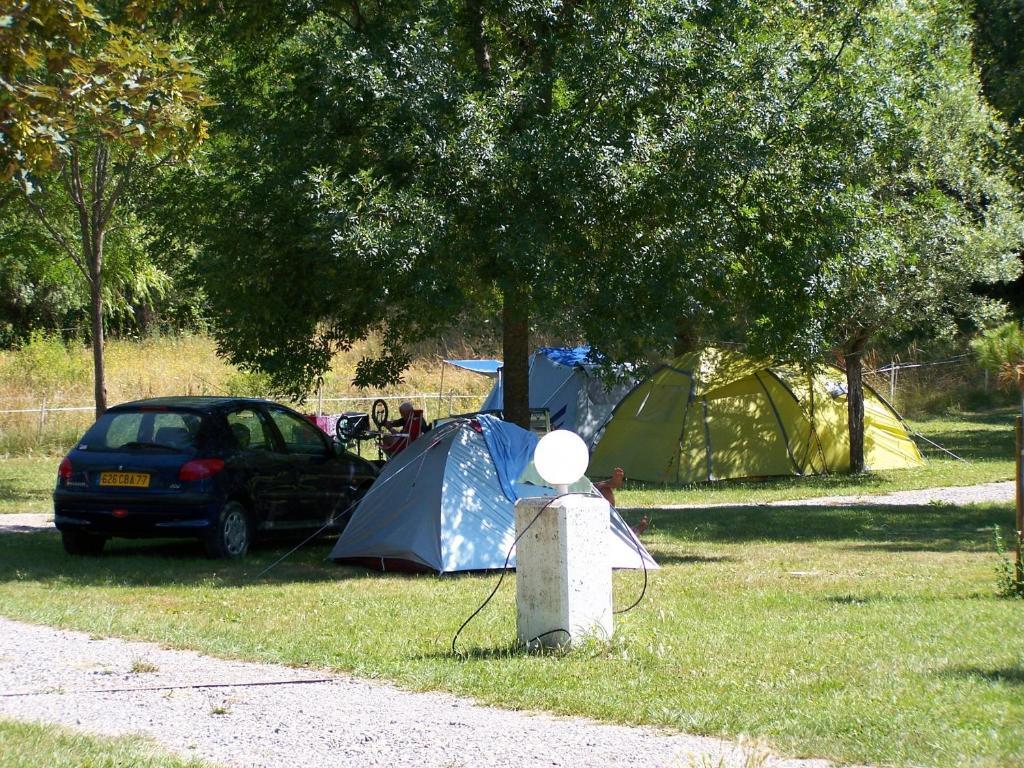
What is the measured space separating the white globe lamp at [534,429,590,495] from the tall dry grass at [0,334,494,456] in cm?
1737

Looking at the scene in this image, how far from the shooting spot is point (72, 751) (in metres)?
5.32

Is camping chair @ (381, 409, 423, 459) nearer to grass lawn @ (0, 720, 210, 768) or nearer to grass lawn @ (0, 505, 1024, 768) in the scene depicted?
grass lawn @ (0, 505, 1024, 768)

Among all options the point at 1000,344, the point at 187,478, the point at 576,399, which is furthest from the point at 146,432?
the point at 1000,344

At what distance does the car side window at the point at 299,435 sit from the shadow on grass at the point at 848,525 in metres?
3.89

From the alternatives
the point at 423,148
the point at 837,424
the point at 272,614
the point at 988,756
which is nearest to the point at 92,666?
the point at 272,614

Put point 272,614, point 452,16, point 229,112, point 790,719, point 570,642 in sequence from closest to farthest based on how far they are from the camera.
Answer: point 790,719 < point 570,642 < point 272,614 < point 452,16 < point 229,112

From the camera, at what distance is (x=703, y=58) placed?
1248 centimetres

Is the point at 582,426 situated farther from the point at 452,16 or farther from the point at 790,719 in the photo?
the point at 790,719

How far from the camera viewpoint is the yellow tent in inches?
863

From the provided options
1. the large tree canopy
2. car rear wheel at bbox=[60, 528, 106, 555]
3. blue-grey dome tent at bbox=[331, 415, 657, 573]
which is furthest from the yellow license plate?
the large tree canopy

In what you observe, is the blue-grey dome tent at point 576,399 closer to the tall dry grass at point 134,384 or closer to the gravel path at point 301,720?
the tall dry grass at point 134,384

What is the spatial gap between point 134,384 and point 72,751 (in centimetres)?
2613

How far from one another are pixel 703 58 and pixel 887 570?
213 inches

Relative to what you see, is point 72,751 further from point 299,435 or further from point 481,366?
point 481,366
